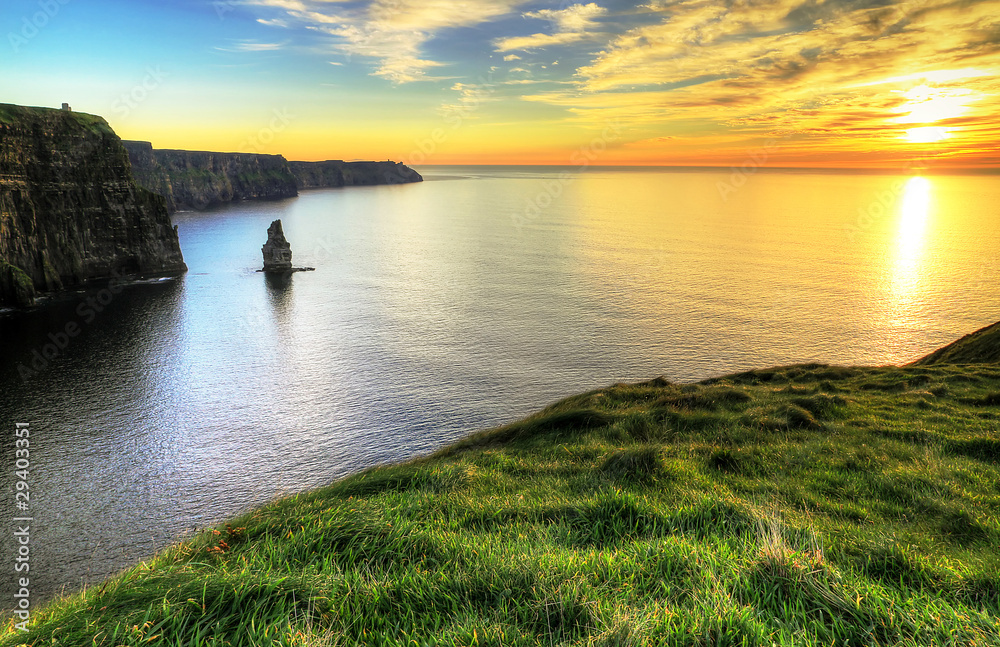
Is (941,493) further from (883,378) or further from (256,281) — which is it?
(256,281)

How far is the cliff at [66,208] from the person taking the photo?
76.8 metres

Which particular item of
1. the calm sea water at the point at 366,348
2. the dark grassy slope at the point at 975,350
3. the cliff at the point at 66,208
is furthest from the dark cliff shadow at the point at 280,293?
the dark grassy slope at the point at 975,350

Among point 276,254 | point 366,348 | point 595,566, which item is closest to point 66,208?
point 276,254

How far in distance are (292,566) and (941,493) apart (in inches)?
463

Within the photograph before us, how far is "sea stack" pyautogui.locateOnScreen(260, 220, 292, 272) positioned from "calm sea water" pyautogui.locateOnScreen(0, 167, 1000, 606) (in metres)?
4.93

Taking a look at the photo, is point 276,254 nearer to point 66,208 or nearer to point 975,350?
point 66,208

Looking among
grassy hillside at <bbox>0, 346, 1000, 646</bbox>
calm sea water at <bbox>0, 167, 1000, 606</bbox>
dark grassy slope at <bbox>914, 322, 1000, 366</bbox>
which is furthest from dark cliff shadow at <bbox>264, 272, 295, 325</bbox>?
dark grassy slope at <bbox>914, 322, 1000, 366</bbox>

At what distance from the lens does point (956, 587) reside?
5.64m

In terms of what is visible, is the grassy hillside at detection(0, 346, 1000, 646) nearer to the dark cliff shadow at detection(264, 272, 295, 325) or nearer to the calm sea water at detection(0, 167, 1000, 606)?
the calm sea water at detection(0, 167, 1000, 606)

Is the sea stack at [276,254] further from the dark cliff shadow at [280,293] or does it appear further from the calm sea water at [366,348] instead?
the calm sea water at [366,348]

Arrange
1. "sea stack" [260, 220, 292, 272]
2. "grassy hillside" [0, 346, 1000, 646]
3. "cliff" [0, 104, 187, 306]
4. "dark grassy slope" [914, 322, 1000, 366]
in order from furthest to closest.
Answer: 1. "sea stack" [260, 220, 292, 272]
2. "cliff" [0, 104, 187, 306]
3. "dark grassy slope" [914, 322, 1000, 366]
4. "grassy hillside" [0, 346, 1000, 646]

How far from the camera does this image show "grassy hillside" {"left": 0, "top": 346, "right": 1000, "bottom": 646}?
471cm

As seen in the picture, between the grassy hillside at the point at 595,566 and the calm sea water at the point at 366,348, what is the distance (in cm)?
2649

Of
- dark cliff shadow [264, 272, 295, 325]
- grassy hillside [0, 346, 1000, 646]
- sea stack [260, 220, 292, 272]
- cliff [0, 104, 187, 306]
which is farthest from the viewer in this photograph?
sea stack [260, 220, 292, 272]
